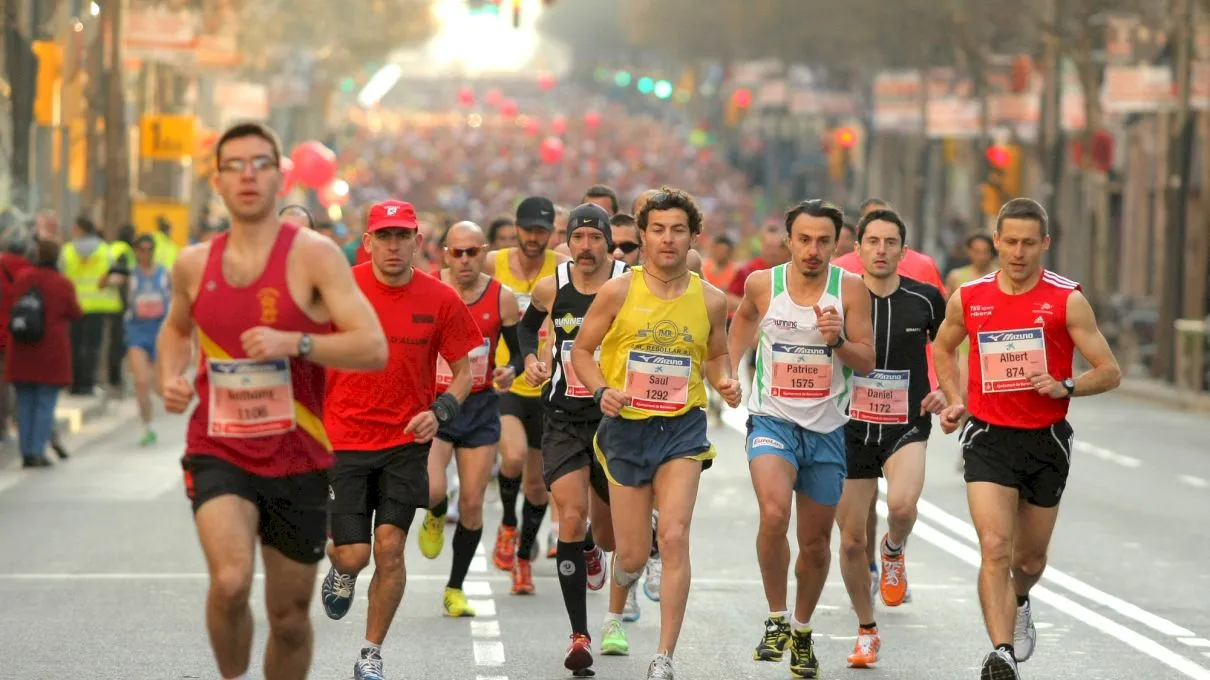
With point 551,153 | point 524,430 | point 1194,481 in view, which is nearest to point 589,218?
point 524,430

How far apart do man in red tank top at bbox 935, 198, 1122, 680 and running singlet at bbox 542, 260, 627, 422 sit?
213cm

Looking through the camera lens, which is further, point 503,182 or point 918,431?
point 503,182

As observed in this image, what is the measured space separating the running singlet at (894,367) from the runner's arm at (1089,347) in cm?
173

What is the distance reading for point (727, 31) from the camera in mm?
86000

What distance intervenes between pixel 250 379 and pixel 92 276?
17855 millimetres

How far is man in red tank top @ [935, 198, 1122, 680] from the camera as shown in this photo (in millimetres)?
9633

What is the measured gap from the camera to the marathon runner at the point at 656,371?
32.6 feet

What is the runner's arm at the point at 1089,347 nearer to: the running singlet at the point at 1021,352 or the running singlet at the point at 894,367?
the running singlet at the point at 1021,352

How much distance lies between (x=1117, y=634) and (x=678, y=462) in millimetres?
2879

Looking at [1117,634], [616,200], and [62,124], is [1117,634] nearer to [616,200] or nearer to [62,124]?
[616,200]

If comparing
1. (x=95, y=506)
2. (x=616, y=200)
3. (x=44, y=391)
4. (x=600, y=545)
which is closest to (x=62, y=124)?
(x=44, y=391)

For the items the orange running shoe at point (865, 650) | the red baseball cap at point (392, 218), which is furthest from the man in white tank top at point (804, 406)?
the red baseball cap at point (392, 218)

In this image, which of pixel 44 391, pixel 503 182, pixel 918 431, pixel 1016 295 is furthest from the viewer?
pixel 503 182

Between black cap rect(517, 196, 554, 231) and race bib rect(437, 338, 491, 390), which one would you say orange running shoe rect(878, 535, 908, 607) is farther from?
black cap rect(517, 196, 554, 231)
